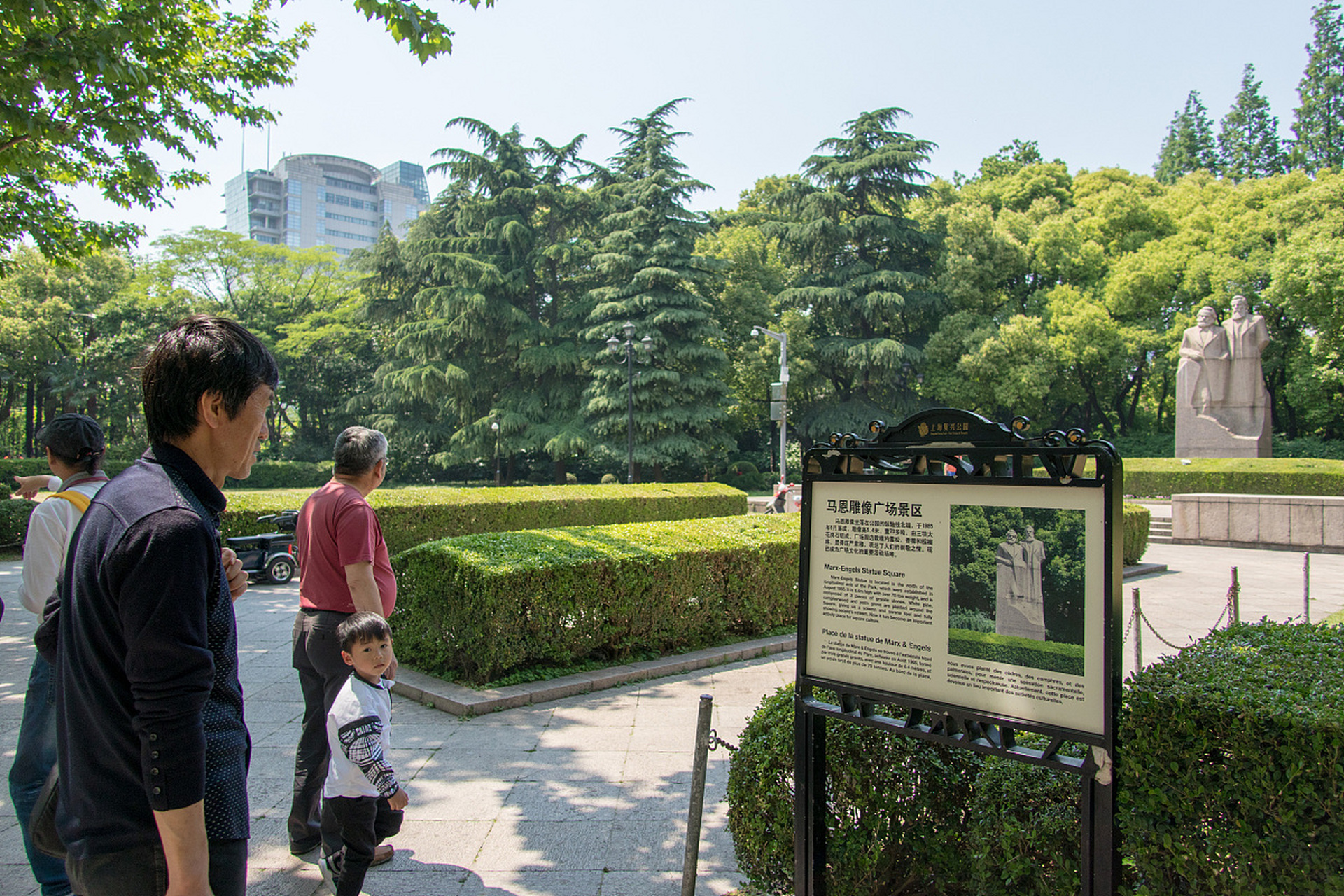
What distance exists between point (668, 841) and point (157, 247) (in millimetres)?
43131

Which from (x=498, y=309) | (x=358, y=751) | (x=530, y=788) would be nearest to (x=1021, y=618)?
(x=358, y=751)

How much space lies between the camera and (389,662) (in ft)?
10.2

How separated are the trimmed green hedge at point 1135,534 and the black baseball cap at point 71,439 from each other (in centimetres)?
1318

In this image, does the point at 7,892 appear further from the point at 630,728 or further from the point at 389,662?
the point at 630,728

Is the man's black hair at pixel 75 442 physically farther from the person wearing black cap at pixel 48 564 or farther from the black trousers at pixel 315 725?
the black trousers at pixel 315 725

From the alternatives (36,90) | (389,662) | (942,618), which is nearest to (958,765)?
(942,618)

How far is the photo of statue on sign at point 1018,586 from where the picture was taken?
2.20 m

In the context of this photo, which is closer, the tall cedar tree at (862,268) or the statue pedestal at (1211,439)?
the statue pedestal at (1211,439)

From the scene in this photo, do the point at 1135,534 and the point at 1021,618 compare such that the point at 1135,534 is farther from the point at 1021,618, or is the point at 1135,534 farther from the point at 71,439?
the point at 71,439

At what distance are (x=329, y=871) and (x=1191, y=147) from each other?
197ft

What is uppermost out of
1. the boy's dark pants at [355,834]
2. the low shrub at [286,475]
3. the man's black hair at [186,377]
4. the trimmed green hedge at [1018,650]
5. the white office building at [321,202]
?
the white office building at [321,202]

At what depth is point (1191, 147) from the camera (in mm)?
48781

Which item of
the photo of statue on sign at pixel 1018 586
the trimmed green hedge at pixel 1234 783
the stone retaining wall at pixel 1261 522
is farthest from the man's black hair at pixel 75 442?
the stone retaining wall at pixel 1261 522

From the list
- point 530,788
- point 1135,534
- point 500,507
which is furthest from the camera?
point 500,507
